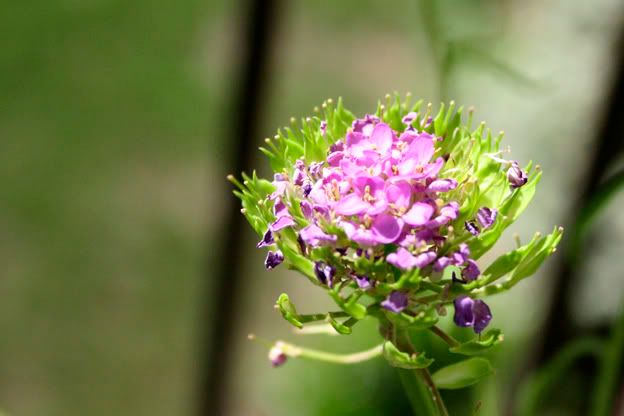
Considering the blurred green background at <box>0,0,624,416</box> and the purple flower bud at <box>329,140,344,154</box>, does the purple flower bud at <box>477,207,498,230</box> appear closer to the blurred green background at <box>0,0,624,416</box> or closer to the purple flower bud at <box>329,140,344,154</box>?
the purple flower bud at <box>329,140,344,154</box>

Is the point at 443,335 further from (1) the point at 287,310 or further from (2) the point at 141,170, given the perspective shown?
(2) the point at 141,170

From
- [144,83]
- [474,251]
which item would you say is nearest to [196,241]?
[144,83]

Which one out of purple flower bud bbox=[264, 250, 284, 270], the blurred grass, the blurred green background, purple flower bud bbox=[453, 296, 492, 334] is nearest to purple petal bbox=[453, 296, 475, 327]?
purple flower bud bbox=[453, 296, 492, 334]

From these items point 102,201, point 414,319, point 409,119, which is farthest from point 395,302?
point 102,201

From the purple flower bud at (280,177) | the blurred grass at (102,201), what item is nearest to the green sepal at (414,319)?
the purple flower bud at (280,177)

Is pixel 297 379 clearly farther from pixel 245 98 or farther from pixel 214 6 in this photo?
pixel 214 6

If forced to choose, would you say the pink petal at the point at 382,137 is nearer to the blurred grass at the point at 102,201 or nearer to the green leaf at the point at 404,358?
the green leaf at the point at 404,358
